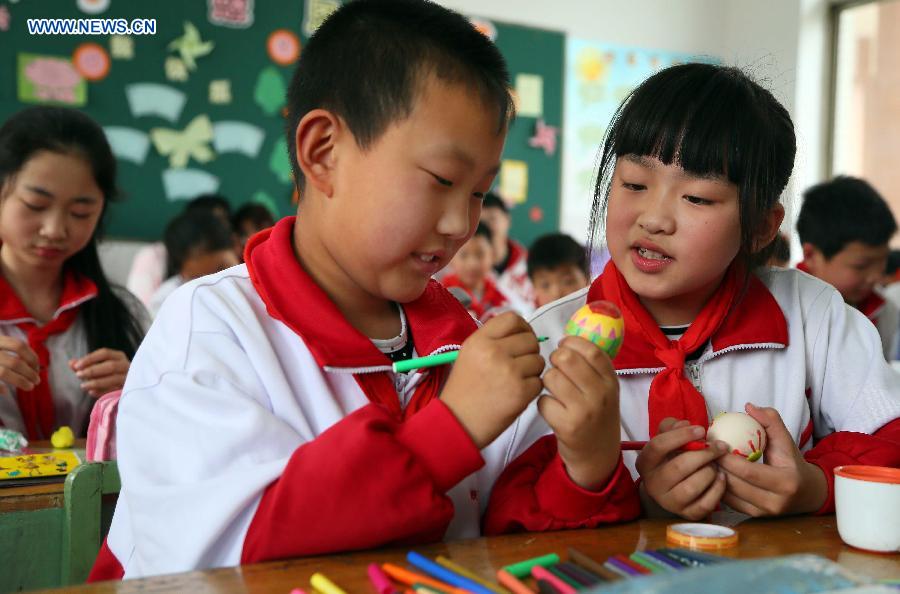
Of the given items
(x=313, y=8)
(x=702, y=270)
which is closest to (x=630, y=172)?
(x=702, y=270)

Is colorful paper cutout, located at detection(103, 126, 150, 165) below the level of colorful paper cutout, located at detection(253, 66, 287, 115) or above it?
below

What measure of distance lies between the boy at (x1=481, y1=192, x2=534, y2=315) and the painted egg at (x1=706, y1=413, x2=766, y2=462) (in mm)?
3061

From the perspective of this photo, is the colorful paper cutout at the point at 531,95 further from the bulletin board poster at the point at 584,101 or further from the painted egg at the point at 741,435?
the painted egg at the point at 741,435

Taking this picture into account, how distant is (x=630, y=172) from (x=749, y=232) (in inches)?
7.7

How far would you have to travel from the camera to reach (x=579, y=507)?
3.07 feet

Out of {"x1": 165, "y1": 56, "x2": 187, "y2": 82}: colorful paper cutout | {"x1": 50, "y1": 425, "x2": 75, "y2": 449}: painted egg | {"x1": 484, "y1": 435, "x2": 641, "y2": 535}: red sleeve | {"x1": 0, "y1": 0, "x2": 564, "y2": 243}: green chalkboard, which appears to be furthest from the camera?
{"x1": 165, "y1": 56, "x2": 187, "y2": 82}: colorful paper cutout

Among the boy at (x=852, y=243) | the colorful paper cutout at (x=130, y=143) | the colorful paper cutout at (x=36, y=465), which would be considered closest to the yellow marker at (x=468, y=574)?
the colorful paper cutout at (x=36, y=465)

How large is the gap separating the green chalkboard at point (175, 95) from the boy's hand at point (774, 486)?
3884 mm

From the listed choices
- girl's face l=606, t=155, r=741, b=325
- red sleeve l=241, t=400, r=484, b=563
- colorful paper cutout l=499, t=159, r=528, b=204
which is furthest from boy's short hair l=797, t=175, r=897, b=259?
colorful paper cutout l=499, t=159, r=528, b=204

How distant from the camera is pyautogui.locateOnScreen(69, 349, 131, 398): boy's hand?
1.77 meters

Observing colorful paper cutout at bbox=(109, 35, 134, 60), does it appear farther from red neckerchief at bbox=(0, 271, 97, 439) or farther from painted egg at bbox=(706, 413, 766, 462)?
painted egg at bbox=(706, 413, 766, 462)

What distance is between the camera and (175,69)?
4.55 metres

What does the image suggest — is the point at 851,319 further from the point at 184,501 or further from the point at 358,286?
the point at 184,501

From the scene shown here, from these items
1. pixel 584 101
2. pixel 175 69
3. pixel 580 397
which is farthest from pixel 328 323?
pixel 584 101
